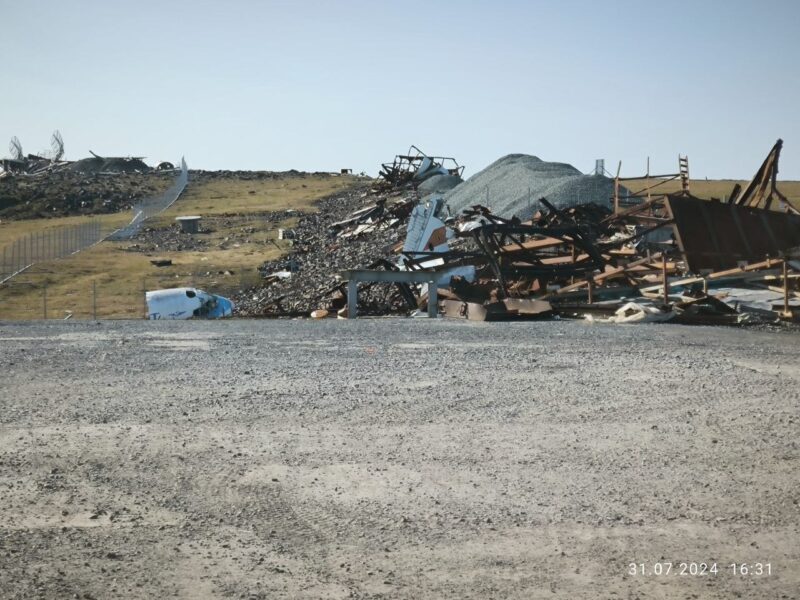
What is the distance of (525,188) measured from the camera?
1969 inches

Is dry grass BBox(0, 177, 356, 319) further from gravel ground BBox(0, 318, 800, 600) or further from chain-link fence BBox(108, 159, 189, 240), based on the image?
Result: gravel ground BBox(0, 318, 800, 600)

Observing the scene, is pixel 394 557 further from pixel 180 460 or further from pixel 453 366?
pixel 453 366

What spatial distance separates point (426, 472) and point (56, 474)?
9.66 feet

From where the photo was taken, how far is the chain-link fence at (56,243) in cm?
4828

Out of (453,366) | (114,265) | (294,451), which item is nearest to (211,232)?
(114,265)

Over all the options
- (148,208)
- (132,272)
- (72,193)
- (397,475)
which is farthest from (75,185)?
(397,475)

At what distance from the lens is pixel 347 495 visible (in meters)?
7.37

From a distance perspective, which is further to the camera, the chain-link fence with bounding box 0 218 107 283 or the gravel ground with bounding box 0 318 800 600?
the chain-link fence with bounding box 0 218 107 283

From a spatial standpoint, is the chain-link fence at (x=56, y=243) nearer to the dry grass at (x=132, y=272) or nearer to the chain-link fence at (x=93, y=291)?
the dry grass at (x=132, y=272)

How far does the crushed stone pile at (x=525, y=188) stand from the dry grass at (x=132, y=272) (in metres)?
11.0

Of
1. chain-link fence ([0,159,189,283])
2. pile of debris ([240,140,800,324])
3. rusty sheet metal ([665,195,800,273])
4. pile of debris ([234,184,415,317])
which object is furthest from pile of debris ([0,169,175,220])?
rusty sheet metal ([665,195,800,273])

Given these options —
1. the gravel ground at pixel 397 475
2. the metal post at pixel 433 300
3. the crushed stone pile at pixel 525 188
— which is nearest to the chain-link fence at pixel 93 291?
the crushed stone pile at pixel 525 188

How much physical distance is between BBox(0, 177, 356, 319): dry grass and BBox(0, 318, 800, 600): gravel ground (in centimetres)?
2341

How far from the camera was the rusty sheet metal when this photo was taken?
24.2 m
